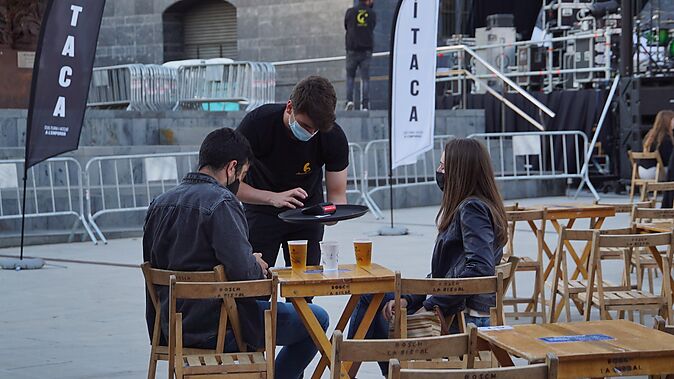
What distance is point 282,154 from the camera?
6.27 meters

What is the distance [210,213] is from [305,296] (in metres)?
0.56

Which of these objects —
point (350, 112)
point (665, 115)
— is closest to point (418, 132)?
point (665, 115)

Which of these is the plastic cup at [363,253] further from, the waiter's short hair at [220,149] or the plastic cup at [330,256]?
the waiter's short hair at [220,149]

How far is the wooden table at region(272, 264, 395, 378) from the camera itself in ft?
16.8

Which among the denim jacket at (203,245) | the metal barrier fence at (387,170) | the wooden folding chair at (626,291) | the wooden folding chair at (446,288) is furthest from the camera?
the metal barrier fence at (387,170)


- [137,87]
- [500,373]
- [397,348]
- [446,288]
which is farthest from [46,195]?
[500,373]

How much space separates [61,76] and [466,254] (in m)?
5.40

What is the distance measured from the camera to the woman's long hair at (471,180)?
5.52 meters

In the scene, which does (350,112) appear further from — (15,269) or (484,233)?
(484,233)

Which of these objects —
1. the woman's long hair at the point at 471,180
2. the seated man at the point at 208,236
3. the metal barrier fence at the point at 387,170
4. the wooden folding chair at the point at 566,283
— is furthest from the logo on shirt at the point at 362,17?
the seated man at the point at 208,236

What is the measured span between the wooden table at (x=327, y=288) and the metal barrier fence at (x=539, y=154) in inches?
483

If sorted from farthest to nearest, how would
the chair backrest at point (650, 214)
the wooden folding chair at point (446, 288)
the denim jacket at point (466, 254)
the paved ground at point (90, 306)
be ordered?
the chair backrest at point (650, 214) < the paved ground at point (90, 306) < the denim jacket at point (466, 254) < the wooden folding chair at point (446, 288)

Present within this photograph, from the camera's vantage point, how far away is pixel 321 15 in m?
25.8

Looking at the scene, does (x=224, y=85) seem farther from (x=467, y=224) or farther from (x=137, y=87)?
(x=467, y=224)
